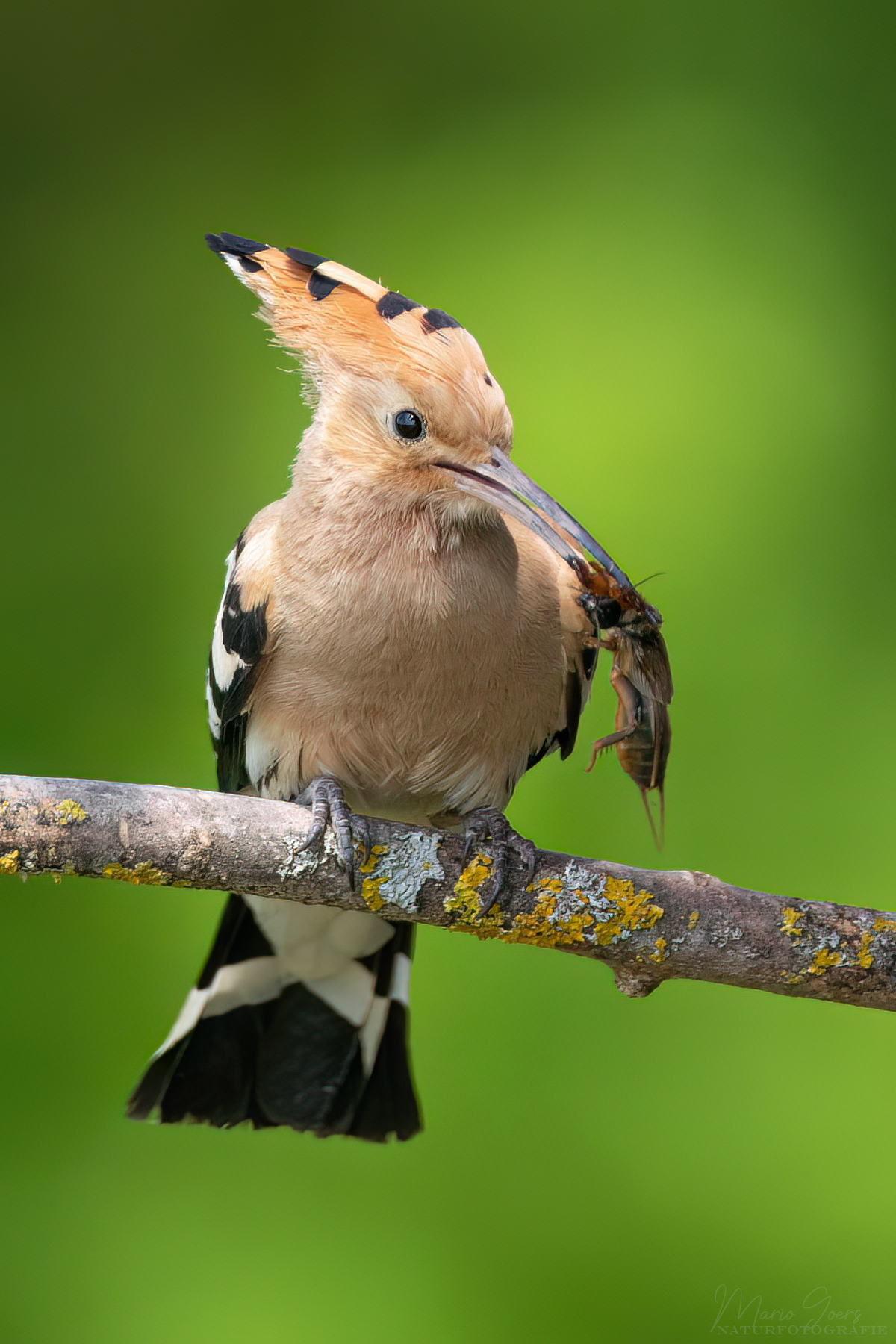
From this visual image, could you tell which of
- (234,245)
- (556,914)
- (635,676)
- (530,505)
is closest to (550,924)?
(556,914)

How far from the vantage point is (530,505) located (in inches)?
41.7

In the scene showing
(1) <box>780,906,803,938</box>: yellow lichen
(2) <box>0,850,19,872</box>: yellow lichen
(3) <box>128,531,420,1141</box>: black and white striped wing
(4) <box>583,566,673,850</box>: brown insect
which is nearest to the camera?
(2) <box>0,850,19,872</box>: yellow lichen

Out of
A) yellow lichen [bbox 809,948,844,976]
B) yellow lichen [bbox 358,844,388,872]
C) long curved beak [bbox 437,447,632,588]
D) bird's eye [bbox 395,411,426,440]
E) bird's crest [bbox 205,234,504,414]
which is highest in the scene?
bird's crest [bbox 205,234,504,414]

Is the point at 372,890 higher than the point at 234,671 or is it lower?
lower

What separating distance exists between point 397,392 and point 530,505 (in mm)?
170

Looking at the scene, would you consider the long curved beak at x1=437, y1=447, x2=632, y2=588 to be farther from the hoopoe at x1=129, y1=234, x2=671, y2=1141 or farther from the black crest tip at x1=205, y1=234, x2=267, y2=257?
the black crest tip at x1=205, y1=234, x2=267, y2=257

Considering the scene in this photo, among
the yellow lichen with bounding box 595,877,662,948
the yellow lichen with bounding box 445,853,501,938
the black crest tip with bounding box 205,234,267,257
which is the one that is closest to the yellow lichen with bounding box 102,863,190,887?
the yellow lichen with bounding box 445,853,501,938

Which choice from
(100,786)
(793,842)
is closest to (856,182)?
(793,842)

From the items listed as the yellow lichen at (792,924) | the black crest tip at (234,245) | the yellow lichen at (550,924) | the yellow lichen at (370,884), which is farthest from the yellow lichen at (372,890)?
the black crest tip at (234,245)

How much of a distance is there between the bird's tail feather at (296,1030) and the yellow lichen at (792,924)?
21.9 inches

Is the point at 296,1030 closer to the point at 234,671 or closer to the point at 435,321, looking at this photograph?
the point at 234,671

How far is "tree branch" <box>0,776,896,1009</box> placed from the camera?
3.14 ft

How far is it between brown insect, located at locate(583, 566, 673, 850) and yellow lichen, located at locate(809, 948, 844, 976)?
19 centimetres

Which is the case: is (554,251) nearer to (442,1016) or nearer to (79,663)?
(79,663)
